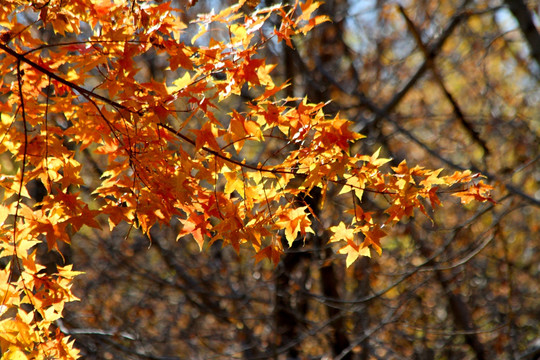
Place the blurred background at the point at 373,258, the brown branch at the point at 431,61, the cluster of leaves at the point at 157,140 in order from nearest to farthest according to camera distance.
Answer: the cluster of leaves at the point at 157,140
the brown branch at the point at 431,61
the blurred background at the point at 373,258

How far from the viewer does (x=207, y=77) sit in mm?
2008

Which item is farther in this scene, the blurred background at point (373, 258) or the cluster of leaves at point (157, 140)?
the blurred background at point (373, 258)

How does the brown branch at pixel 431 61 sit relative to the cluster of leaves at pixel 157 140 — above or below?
above

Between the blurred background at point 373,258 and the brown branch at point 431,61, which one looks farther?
the blurred background at point 373,258

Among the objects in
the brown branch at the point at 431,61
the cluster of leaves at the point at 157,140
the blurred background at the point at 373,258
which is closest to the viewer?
the cluster of leaves at the point at 157,140

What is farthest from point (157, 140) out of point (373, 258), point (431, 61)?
point (373, 258)

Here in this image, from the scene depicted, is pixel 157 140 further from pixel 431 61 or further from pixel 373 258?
pixel 373 258

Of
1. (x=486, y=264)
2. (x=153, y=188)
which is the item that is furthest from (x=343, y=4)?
(x=153, y=188)

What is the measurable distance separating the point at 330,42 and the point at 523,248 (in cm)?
333

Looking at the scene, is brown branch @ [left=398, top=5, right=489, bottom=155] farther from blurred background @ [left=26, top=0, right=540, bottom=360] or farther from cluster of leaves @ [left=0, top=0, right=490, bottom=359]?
cluster of leaves @ [left=0, top=0, right=490, bottom=359]

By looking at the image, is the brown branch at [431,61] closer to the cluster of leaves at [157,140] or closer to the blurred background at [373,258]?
the blurred background at [373,258]

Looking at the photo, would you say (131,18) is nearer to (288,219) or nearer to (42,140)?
(42,140)

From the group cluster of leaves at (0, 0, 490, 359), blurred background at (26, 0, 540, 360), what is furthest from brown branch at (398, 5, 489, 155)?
cluster of leaves at (0, 0, 490, 359)

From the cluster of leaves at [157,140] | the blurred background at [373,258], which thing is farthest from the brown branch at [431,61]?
the cluster of leaves at [157,140]
